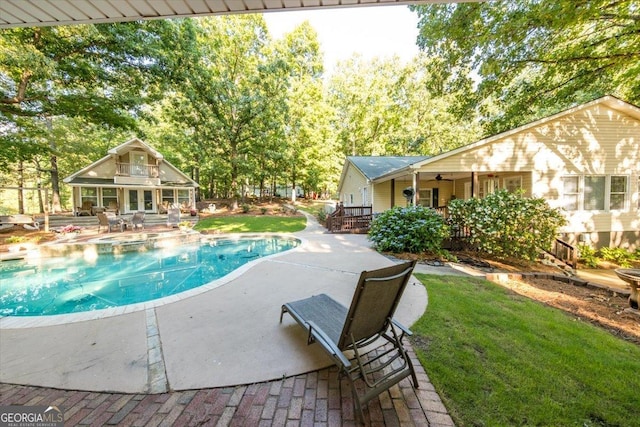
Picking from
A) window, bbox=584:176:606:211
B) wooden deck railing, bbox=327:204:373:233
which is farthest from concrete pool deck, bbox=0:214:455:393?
window, bbox=584:176:606:211

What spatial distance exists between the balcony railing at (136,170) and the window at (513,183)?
23269mm

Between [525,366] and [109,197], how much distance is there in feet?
81.7

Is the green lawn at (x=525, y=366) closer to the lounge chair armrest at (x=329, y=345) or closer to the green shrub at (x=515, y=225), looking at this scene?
the lounge chair armrest at (x=329, y=345)

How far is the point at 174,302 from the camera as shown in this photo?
13.4 feet

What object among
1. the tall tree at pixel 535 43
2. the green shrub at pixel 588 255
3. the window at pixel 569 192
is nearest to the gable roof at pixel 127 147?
the tall tree at pixel 535 43

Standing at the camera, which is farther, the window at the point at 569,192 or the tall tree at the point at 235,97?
the tall tree at the point at 235,97

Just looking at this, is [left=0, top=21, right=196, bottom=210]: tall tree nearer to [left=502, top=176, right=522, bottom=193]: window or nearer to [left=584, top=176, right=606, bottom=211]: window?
[left=502, top=176, right=522, bottom=193]: window

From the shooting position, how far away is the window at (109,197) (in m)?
18.9

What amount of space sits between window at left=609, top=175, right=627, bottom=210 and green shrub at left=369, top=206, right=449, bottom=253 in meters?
7.53

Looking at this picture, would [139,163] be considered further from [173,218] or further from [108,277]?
[108,277]

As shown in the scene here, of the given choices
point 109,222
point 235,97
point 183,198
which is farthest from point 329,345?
point 183,198

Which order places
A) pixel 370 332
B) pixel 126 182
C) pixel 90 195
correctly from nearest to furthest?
1. pixel 370 332
2. pixel 126 182
3. pixel 90 195

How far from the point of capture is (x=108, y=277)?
6.95m

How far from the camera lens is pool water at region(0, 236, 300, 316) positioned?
5.37m
